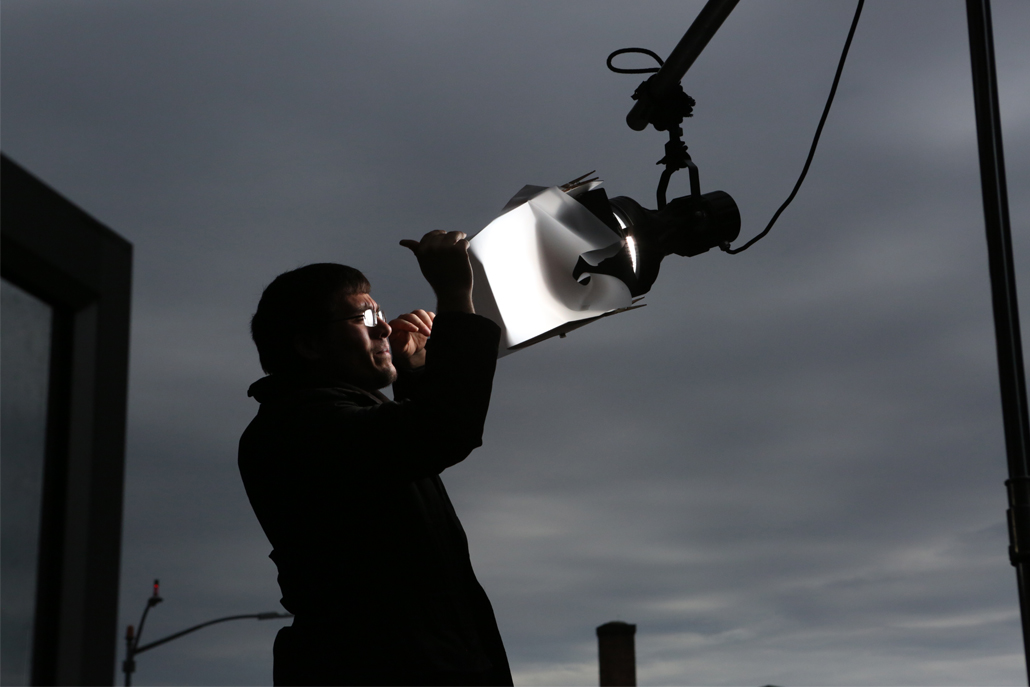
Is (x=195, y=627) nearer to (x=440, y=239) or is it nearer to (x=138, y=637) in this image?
(x=138, y=637)

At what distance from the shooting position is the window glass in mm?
1054

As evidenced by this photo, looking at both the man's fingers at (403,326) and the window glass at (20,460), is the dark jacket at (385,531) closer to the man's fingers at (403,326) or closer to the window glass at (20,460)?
the man's fingers at (403,326)

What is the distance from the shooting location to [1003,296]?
172 cm

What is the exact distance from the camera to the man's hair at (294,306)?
2.18 meters

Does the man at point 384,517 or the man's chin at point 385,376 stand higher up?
the man's chin at point 385,376

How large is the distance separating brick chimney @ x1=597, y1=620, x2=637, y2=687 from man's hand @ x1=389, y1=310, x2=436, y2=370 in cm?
704

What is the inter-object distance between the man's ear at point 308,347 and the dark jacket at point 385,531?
208 millimetres

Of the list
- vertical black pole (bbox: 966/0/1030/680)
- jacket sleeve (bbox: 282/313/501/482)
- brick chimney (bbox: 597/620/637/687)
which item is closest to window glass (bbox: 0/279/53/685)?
jacket sleeve (bbox: 282/313/501/482)

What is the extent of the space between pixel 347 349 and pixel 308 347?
9cm

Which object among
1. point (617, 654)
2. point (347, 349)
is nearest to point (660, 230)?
point (347, 349)

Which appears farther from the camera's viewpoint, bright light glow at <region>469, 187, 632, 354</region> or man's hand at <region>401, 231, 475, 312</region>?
bright light glow at <region>469, 187, 632, 354</region>

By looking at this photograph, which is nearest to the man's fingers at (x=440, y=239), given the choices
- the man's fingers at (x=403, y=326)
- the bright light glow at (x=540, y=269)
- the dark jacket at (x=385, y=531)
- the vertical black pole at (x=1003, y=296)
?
the bright light glow at (x=540, y=269)

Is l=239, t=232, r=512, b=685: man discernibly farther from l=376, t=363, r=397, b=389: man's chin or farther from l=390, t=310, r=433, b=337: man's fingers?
l=390, t=310, r=433, b=337: man's fingers

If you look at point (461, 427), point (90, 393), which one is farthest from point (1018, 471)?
point (90, 393)
